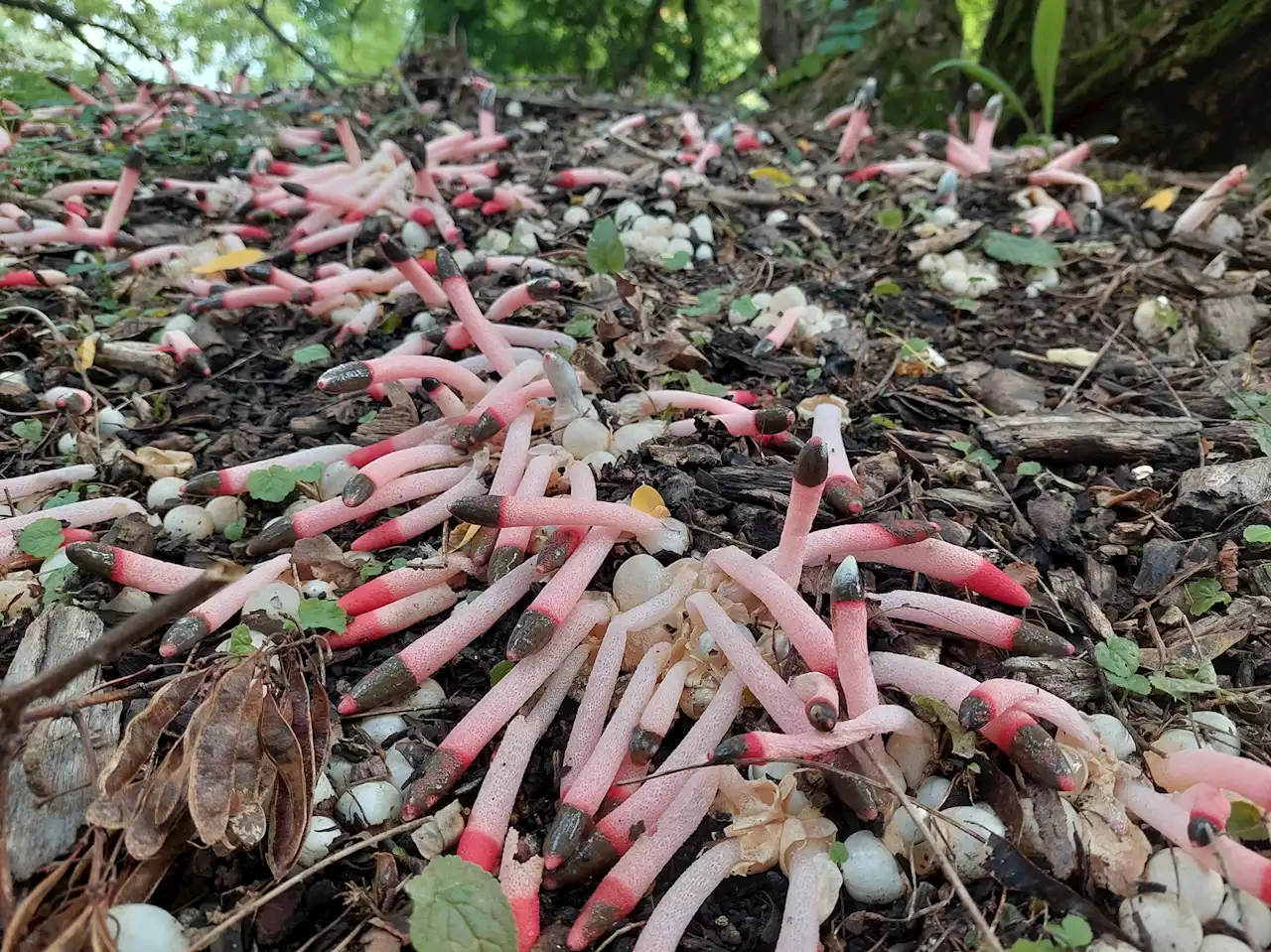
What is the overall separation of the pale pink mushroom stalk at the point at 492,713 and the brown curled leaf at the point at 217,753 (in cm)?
43

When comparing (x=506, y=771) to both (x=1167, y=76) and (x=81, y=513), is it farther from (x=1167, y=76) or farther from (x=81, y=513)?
(x=1167, y=76)

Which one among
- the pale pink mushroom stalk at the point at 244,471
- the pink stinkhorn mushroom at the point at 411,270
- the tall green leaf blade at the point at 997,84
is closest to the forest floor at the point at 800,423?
the pale pink mushroom stalk at the point at 244,471

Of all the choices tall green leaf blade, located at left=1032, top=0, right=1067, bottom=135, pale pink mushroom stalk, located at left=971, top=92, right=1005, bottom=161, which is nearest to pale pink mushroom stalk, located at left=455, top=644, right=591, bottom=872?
pale pink mushroom stalk, located at left=971, top=92, right=1005, bottom=161

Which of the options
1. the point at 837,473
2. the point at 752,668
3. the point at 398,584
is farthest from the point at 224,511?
the point at 837,473

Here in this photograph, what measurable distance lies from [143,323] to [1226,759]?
450 centimetres

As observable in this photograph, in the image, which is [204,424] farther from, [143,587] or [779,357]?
[779,357]

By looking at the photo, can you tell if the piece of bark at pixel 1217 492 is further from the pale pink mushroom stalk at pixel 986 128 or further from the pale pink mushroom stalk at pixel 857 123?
the pale pink mushroom stalk at pixel 857 123

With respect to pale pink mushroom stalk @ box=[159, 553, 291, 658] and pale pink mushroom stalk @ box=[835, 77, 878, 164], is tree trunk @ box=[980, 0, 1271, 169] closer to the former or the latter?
pale pink mushroom stalk @ box=[835, 77, 878, 164]

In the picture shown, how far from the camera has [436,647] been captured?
2.36m

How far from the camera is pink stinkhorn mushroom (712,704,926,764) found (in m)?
1.88

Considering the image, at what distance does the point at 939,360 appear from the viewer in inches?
151

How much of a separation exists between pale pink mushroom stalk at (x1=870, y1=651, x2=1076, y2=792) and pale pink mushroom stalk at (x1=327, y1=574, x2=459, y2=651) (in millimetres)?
1259

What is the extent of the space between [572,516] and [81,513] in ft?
5.76

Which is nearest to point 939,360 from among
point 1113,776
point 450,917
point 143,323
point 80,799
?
point 1113,776
